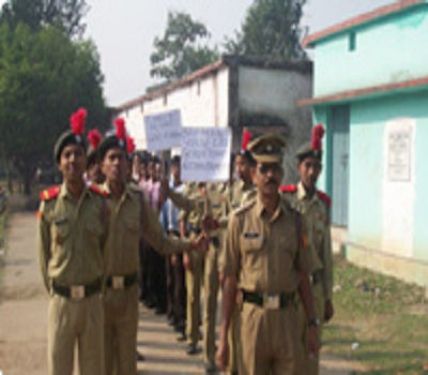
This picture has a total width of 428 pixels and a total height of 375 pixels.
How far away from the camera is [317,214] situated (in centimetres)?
469

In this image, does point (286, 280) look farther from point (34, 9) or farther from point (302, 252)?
point (34, 9)

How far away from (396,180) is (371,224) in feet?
3.53

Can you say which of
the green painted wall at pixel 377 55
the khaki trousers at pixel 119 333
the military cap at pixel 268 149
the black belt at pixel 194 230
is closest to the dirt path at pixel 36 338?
the black belt at pixel 194 230

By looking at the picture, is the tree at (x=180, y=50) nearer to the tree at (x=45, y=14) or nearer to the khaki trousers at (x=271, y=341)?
the tree at (x=45, y=14)

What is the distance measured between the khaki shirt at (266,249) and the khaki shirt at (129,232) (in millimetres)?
1131

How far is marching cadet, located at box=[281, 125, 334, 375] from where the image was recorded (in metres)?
4.58

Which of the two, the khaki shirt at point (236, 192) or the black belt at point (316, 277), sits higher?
the khaki shirt at point (236, 192)

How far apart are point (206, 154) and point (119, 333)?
1716 millimetres

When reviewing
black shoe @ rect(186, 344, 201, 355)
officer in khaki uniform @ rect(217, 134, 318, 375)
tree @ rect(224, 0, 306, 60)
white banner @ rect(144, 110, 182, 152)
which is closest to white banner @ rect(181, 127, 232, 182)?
white banner @ rect(144, 110, 182, 152)

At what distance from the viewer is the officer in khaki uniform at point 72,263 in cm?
378

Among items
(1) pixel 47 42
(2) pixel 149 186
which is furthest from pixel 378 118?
(1) pixel 47 42

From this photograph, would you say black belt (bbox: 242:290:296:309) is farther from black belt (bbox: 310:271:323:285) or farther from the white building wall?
the white building wall

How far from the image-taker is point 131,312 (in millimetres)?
4395

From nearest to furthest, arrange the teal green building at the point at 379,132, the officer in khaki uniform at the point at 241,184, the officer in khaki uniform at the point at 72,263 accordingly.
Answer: the officer in khaki uniform at the point at 72,263
the officer in khaki uniform at the point at 241,184
the teal green building at the point at 379,132
